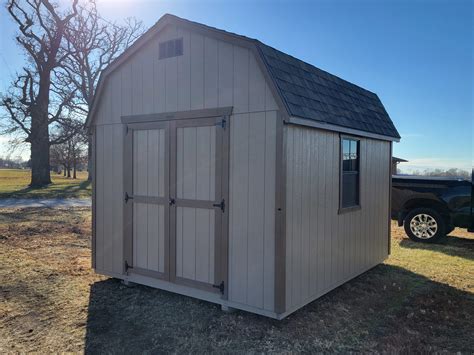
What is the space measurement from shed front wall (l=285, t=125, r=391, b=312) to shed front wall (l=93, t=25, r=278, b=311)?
23 centimetres

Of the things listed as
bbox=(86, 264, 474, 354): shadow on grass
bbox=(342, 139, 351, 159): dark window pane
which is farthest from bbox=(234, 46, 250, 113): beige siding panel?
bbox=(86, 264, 474, 354): shadow on grass

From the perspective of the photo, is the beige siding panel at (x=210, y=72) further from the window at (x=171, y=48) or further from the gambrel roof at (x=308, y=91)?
the window at (x=171, y=48)

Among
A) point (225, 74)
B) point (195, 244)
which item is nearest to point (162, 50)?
point (225, 74)

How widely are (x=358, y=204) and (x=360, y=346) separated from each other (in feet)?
8.56

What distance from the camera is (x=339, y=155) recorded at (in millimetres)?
5270

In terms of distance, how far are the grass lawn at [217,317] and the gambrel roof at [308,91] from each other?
2197 mm

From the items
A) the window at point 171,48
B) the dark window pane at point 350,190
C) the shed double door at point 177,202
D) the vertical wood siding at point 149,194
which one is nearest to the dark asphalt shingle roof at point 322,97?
the dark window pane at point 350,190

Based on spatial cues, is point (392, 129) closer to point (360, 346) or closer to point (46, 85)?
point (360, 346)

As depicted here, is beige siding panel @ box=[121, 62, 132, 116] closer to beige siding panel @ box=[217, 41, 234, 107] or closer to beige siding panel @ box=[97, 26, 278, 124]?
beige siding panel @ box=[97, 26, 278, 124]

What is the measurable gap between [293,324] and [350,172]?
247 cm

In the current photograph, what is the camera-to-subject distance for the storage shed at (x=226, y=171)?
4.14 meters

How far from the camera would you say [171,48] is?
486 cm

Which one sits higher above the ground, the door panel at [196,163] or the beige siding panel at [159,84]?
the beige siding panel at [159,84]

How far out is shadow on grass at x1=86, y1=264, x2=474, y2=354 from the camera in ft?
12.0
